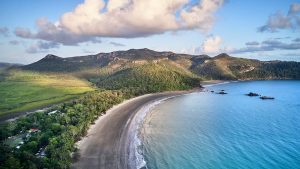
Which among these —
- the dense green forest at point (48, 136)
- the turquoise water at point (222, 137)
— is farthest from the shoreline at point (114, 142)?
the turquoise water at point (222, 137)

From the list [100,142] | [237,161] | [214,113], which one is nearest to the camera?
[237,161]

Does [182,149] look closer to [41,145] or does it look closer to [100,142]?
[100,142]

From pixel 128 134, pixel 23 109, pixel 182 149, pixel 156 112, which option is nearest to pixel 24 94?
pixel 23 109

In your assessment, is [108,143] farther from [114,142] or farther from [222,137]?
[222,137]

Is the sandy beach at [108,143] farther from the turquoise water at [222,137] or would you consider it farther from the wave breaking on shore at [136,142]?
the turquoise water at [222,137]

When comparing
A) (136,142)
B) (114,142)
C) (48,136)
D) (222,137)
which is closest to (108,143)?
(114,142)

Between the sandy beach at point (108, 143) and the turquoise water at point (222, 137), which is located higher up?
the sandy beach at point (108, 143)

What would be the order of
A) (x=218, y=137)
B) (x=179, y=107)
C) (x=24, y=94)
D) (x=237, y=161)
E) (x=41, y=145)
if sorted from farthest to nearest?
Answer: (x=24, y=94), (x=179, y=107), (x=218, y=137), (x=41, y=145), (x=237, y=161)
